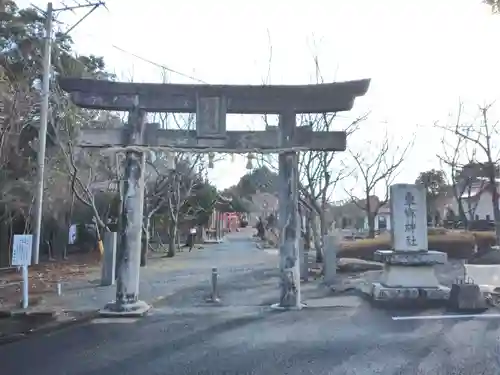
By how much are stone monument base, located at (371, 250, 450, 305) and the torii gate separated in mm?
3018

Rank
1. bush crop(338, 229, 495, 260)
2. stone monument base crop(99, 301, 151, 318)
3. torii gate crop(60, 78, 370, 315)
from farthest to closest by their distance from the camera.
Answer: bush crop(338, 229, 495, 260) → torii gate crop(60, 78, 370, 315) → stone monument base crop(99, 301, 151, 318)

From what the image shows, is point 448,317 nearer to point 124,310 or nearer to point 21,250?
point 124,310

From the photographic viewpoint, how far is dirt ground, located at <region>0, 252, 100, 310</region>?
14.2 meters

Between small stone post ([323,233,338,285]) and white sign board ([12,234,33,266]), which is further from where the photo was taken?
small stone post ([323,233,338,285])

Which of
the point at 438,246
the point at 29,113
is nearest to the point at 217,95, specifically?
the point at 29,113

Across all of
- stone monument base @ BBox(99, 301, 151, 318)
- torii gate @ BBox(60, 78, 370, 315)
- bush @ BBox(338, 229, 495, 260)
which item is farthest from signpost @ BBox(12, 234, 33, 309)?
bush @ BBox(338, 229, 495, 260)

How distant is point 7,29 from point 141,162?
14.3 m

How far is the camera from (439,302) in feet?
41.1

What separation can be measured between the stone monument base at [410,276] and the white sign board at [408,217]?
38cm

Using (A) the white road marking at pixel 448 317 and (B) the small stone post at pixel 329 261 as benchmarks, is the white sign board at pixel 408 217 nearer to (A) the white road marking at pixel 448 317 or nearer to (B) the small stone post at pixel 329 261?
(A) the white road marking at pixel 448 317

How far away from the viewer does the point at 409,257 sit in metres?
13.3

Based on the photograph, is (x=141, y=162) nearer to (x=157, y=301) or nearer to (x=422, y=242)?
(x=157, y=301)

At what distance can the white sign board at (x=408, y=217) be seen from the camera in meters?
13.8

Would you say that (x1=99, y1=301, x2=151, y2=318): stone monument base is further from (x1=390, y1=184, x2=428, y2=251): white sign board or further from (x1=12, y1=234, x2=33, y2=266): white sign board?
(x1=390, y1=184, x2=428, y2=251): white sign board
